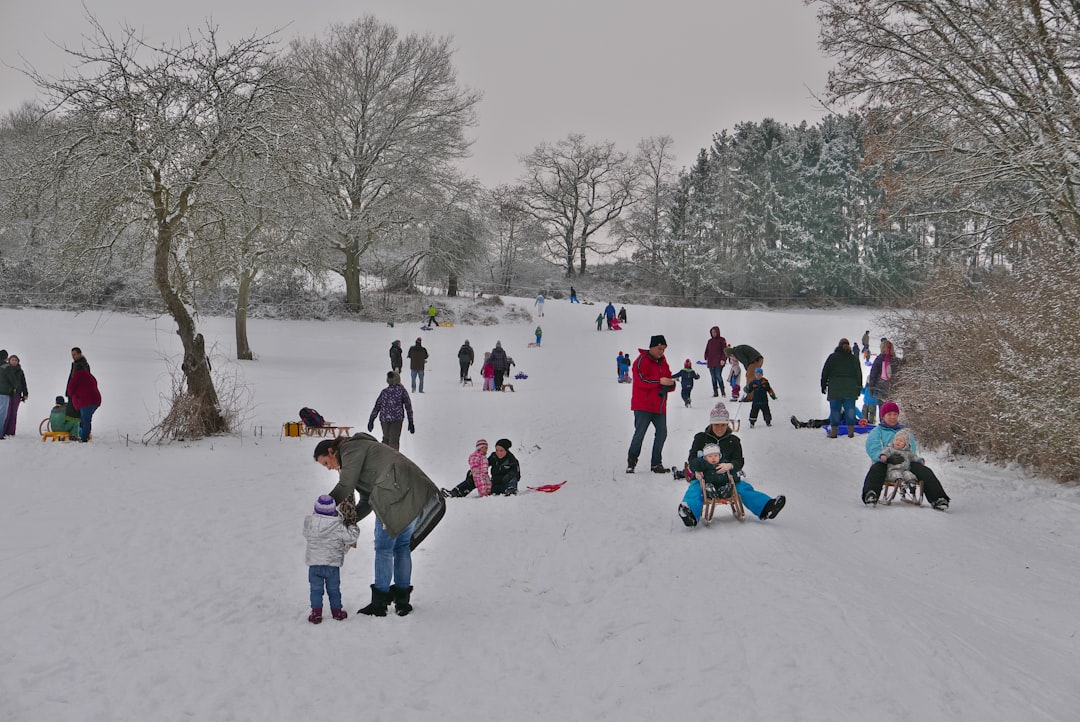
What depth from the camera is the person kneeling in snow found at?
7359 millimetres

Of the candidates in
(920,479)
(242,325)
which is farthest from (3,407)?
(920,479)

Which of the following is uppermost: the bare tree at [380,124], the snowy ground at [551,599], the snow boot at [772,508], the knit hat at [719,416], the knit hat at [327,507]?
the bare tree at [380,124]

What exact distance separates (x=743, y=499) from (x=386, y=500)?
404cm

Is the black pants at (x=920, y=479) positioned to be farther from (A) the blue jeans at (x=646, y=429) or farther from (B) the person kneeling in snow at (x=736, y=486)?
(A) the blue jeans at (x=646, y=429)

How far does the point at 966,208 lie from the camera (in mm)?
11992

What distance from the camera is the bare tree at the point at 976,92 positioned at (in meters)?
9.82

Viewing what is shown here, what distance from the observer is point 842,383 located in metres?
12.5

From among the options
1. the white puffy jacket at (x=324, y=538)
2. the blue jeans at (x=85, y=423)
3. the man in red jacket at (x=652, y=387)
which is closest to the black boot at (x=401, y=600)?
the white puffy jacket at (x=324, y=538)

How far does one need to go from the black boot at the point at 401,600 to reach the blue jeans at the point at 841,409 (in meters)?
9.53

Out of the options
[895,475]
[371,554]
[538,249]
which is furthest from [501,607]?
[538,249]

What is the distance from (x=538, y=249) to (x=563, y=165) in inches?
296

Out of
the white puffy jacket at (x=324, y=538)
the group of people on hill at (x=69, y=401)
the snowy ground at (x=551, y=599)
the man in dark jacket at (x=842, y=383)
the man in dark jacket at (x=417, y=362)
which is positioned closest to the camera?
the snowy ground at (x=551, y=599)

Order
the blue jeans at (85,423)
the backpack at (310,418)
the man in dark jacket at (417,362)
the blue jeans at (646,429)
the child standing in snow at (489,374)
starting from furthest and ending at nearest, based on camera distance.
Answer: the child standing in snow at (489,374) → the man in dark jacket at (417,362) → the backpack at (310,418) → the blue jeans at (85,423) → the blue jeans at (646,429)

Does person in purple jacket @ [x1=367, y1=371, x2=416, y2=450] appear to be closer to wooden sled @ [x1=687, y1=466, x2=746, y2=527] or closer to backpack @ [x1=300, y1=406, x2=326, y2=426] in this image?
backpack @ [x1=300, y1=406, x2=326, y2=426]
